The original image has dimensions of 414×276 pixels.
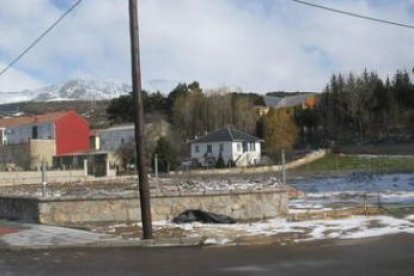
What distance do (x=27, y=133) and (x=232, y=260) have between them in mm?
115716

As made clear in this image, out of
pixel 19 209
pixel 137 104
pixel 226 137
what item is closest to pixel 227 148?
pixel 226 137

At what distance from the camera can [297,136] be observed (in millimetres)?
115875

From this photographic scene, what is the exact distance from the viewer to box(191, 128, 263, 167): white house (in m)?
105

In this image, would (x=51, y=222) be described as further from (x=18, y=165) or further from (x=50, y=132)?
(x=50, y=132)

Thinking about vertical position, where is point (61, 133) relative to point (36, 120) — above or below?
below

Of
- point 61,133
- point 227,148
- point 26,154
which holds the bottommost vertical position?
point 227,148

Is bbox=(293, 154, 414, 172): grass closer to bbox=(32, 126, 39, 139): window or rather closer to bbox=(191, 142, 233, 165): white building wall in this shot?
bbox=(191, 142, 233, 165): white building wall

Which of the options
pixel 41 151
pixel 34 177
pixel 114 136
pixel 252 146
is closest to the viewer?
pixel 34 177

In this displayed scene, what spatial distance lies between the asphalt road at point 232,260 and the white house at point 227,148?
86280 mm

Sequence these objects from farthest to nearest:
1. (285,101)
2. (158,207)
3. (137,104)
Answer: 1. (285,101)
2. (158,207)
3. (137,104)

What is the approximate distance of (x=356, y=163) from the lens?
8256cm

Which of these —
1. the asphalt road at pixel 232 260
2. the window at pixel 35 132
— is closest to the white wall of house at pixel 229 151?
the window at pixel 35 132

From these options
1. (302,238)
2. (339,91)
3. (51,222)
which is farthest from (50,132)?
(302,238)

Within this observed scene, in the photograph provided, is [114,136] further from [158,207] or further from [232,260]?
[232,260]
